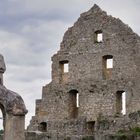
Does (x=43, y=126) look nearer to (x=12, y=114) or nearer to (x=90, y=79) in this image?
(x=90, y=79)

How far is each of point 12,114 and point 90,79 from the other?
16687 millimetres

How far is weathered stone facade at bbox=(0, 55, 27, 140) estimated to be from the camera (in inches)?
446

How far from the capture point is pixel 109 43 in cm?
2805

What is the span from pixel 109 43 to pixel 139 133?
10696mm

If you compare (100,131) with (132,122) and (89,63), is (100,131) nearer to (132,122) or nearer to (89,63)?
(132,122)

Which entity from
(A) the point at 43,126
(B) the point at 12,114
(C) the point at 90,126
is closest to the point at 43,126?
(A) the point at 43,126

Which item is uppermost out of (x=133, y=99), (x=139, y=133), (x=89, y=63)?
(x=89, y=63)

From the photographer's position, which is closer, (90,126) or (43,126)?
(90,126)

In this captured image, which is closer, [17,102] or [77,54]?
[17,102]

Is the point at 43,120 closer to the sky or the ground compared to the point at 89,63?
closer to the ground

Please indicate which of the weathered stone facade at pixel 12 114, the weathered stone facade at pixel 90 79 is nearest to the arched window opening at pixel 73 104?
the weathered stone facade at pixel 90 79

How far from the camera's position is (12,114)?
11.3 meters

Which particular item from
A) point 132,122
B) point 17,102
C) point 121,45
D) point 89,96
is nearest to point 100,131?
point 132,122

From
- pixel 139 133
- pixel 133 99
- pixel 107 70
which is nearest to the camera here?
pixel 139 133
